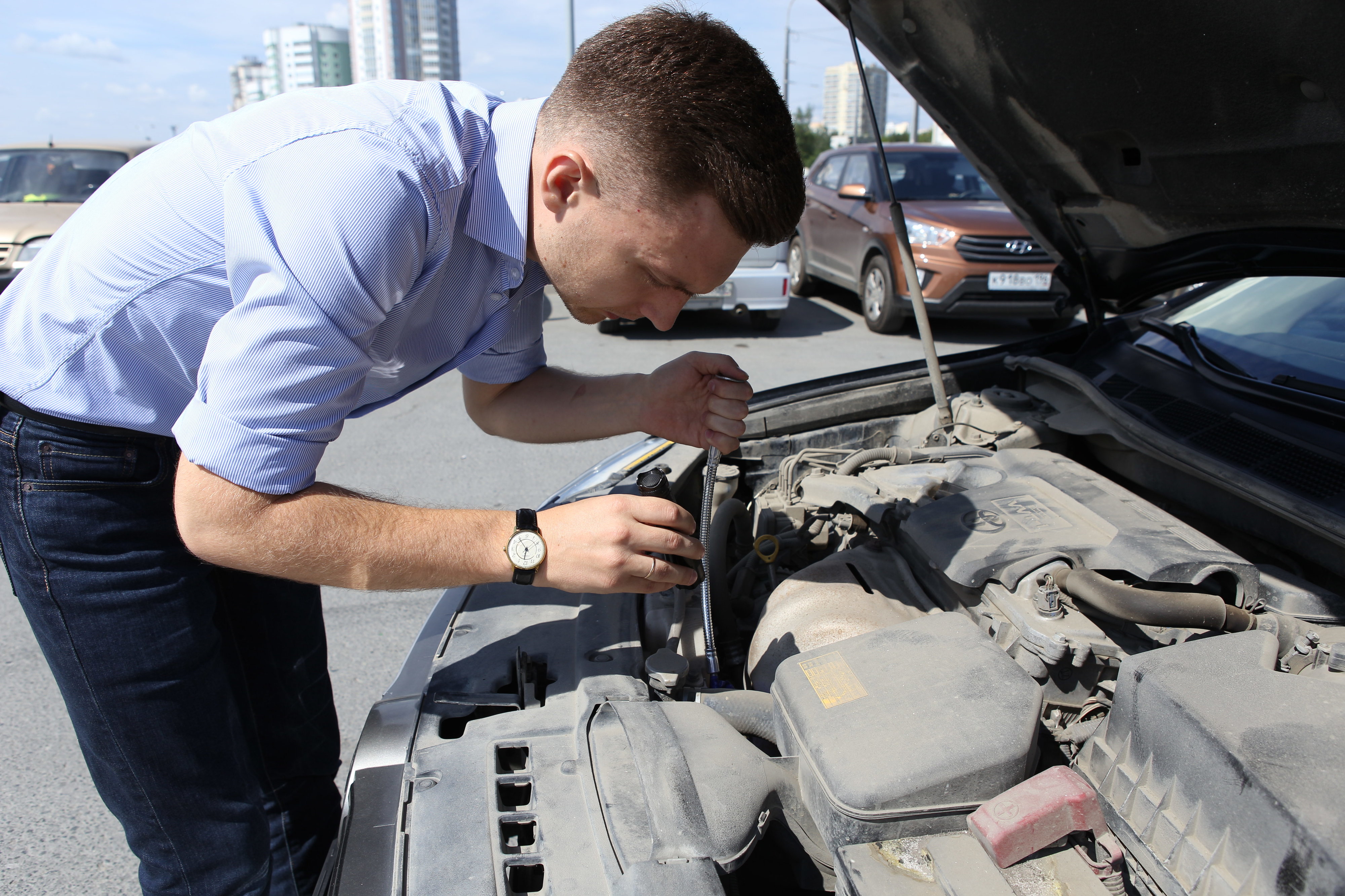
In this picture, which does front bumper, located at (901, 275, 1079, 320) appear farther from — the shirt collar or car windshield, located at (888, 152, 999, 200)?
the shirt collar

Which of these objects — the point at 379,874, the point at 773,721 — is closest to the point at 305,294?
the point at 379,874

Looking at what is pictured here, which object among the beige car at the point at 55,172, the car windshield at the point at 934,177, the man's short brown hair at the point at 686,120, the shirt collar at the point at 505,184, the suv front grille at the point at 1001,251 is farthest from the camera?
the beige car at the point at 55,172

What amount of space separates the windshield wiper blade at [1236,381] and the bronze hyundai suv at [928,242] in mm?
3929

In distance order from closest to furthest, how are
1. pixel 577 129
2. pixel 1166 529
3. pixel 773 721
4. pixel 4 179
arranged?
1. pixel 577 129
2. pixel 773 721
3. pixel 1166 529
4. pixel 4 179

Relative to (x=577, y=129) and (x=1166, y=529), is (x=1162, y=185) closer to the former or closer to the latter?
(x=1166, y=529)

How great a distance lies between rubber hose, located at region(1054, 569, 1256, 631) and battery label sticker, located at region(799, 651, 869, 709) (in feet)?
1.33

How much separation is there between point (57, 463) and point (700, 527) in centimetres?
100

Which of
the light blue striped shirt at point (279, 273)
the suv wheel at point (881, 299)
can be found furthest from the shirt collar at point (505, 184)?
the suv wheel at point (881, 299)

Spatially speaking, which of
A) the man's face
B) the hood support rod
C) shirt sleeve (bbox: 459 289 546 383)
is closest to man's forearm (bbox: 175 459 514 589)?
the man's face

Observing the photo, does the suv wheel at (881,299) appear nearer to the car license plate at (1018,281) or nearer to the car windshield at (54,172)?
the car license plate at (1018,281)

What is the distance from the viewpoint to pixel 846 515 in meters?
2.00

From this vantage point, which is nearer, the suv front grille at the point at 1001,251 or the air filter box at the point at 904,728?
the air filter box at the point at 904,728

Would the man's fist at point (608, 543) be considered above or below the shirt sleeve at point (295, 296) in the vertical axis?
below

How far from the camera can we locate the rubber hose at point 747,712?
1277 mm
